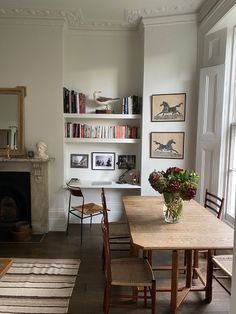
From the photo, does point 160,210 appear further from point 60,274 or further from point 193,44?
point 193,44

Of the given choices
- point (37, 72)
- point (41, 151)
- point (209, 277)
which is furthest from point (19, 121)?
point (209, 277)

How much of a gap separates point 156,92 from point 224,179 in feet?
4.99

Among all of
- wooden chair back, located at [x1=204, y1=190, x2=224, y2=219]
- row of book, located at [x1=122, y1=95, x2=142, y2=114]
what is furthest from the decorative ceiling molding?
wooden chair back, located at [x1=204, y1=190, x2=224, y2=219]

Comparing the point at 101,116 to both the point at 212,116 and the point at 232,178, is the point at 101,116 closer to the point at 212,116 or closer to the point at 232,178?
the point at 212,116

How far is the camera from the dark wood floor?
2.37 metres

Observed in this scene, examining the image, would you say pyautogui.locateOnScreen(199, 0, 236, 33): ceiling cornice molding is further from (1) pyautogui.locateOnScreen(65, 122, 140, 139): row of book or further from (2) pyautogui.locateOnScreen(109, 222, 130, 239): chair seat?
(2) pyautogui.locateOnScreen(109, 222, 130, 239): chair seat

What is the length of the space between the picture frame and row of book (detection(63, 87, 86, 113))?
1155 millimetres

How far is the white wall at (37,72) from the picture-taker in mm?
3916

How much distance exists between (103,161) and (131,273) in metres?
2.46

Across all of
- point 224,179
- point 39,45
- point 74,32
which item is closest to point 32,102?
point 39,45

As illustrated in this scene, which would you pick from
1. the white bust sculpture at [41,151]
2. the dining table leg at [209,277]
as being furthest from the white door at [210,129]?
the white bust sculpture at [41,151]

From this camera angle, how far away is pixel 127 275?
209 centimetres

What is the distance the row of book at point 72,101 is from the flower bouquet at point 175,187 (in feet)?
7.29

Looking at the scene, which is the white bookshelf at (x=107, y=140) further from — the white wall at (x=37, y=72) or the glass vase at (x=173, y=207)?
the glass vase at (x=173, y=207)
